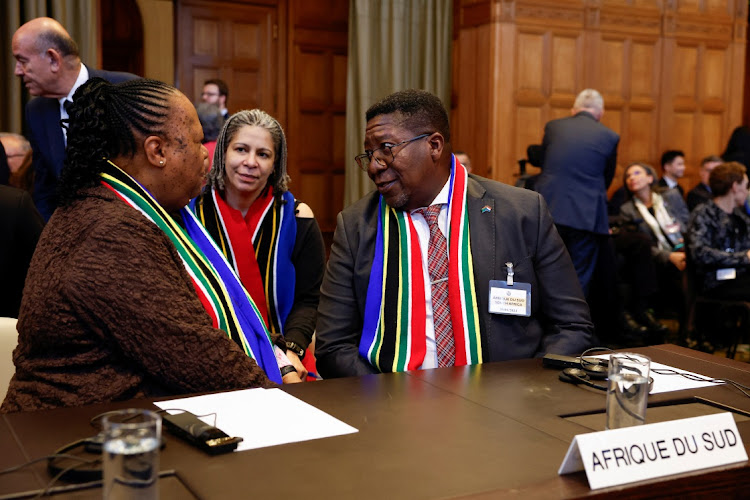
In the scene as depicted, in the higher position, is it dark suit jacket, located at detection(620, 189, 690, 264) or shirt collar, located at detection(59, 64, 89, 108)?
shirt collar, located at detection(59, 64, 89, 108)

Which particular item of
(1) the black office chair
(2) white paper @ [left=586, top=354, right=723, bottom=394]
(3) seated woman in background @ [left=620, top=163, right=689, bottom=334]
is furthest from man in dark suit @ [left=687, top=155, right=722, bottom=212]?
(2) white paper @ [left=586, top=354, right=723, bottom=394]

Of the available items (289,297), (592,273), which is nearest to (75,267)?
(289,297)

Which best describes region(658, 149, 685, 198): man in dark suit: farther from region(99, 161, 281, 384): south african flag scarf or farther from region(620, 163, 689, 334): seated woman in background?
region(99, 161, 281, 384): south african flag scarf

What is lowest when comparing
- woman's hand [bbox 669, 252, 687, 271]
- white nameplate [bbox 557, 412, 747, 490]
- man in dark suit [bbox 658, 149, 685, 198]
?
woman's hand [bbox 669, 252, 687, 271]

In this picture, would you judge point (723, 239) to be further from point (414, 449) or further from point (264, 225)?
point (414, 449)

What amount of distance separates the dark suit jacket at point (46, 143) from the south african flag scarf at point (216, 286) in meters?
1.81

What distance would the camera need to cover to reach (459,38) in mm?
8312

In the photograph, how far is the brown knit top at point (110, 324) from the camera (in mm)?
1623

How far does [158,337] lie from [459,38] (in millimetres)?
7201

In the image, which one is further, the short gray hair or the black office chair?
the short gray hair

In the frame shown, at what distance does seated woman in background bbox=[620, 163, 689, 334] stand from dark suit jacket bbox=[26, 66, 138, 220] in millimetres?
4238

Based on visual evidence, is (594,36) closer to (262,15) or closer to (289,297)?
(262,15)

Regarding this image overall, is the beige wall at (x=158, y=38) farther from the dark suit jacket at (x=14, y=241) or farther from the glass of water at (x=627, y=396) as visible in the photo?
the glass of water at (x=627, y=396)

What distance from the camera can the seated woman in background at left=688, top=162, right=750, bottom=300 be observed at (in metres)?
5.43
